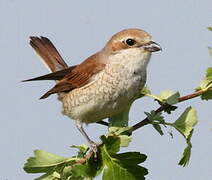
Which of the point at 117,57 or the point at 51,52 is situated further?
the point at 51,52

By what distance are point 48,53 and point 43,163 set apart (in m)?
2.64

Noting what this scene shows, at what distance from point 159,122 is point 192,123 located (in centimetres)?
21

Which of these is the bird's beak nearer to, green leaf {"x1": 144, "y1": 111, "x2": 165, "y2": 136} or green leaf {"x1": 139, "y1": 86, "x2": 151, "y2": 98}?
green leaf {"x1": 139, "y1": 86, "x2": 151, "y2": 98}

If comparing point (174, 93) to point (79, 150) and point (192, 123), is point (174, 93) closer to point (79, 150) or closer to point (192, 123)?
point (192, 123)

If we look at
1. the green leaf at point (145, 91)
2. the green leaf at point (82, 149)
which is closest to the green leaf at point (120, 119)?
the green leaf at point (145, 91)

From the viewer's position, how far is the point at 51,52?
5.25 m

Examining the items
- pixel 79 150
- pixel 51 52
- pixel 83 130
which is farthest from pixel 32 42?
pixel 79 150

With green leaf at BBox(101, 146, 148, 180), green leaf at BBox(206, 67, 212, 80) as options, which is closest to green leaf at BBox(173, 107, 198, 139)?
green leaf at BBox(206, 67, 212, 80)

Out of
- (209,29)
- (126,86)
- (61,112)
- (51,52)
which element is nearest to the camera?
(209,29)

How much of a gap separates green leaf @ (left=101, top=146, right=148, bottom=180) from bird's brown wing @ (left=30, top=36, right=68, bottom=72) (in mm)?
2616

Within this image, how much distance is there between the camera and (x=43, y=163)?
278 cm

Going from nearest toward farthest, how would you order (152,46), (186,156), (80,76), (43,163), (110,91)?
(186,156) < (43,163) < (152,46) < (110,91) < (80,76)

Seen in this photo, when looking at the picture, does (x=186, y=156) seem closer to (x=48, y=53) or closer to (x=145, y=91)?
(x=145, y=91)

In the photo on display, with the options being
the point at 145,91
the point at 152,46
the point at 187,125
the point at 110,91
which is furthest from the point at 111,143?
the point at 152,46
